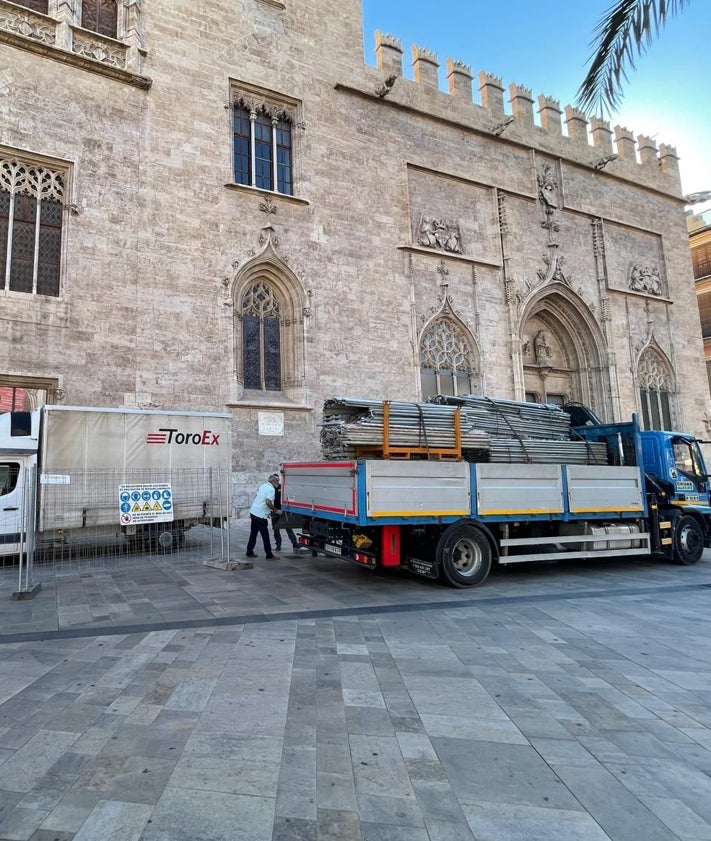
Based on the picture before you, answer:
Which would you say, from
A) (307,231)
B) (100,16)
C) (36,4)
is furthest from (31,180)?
(307,231)

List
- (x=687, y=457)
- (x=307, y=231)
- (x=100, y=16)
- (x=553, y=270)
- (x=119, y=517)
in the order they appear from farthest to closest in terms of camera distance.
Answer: (x=553, y=270) → (x=307, y=231) → (x=100, y=16) → (x=687, y=457) → (x=119, y=517)

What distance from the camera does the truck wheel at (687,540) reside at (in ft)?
33.5

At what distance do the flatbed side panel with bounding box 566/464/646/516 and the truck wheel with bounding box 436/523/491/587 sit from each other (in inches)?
76.5

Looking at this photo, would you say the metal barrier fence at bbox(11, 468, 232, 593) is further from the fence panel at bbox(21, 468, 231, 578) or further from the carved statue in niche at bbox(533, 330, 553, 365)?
the carved statue in niche at bbox(533, 330, 553, 365)

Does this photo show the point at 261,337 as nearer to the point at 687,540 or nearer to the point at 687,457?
the point at 687,457

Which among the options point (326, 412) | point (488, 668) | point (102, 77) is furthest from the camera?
point (102, 77)

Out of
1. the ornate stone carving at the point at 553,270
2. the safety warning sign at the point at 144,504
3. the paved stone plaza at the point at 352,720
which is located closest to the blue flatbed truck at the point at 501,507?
the paved stone plaza at the point at 352,720

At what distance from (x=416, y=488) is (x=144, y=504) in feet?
15.9

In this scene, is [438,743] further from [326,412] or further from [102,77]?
[102,77]

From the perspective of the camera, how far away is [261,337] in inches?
615

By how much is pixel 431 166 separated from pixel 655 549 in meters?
14.4

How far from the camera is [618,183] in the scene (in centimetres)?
2353

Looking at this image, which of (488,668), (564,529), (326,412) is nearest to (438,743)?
(488,668)

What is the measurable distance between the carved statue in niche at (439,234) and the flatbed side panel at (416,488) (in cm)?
1223
